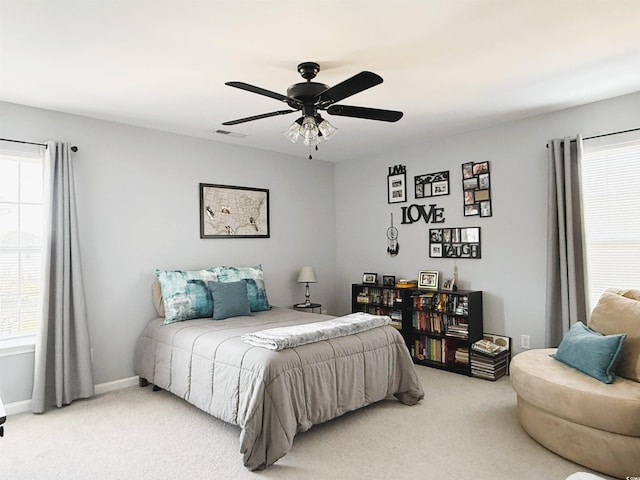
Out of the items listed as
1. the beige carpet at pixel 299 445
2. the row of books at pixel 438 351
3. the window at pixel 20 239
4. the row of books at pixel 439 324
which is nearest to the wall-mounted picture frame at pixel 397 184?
the row of books at pixel 439 324

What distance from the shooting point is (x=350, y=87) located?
2.36 metres

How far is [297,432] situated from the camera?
9.39 ft

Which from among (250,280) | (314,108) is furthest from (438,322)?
(314,108)

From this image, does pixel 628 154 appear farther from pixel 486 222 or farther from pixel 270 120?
pixel 270 120

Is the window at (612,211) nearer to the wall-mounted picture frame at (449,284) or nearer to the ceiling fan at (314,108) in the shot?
the wall-mounted picture frame at (449,284)


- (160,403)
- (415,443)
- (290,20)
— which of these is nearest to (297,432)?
(415,443)

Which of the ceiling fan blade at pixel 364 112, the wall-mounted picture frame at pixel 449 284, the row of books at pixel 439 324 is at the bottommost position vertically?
the row of books at pixel 439 324

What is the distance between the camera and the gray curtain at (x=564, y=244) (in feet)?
12.2

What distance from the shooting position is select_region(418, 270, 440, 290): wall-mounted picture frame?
4.81m

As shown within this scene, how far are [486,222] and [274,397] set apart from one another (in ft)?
9.71

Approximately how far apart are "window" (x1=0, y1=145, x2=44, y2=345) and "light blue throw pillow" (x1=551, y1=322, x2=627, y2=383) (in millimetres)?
4230

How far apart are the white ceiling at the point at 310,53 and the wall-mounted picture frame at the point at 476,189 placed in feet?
2.27

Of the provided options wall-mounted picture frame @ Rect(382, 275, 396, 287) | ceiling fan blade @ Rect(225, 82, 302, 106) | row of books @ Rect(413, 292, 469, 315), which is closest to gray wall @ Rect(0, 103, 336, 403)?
wall-mounted picture frame @ Rect(382, 275, 396, 287)

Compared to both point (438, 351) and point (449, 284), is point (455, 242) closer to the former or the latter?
point (449, 284)
